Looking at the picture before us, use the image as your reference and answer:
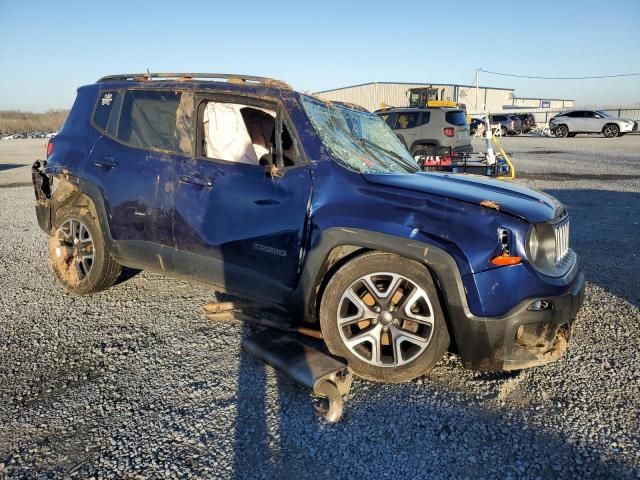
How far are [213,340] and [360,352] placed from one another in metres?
1.22

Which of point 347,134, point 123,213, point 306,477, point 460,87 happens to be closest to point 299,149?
point 347,134

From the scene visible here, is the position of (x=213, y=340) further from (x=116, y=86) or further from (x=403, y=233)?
(x=116, y=86)

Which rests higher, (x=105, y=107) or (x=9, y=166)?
(x=105, y=107)

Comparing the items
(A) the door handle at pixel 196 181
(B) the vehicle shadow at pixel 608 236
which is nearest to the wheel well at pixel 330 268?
(A) the door handle at pixel 196 181

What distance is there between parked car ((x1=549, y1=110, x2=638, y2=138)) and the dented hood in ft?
97.6

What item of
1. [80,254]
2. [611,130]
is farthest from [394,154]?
[611,130]

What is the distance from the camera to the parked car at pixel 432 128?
12.9 metres

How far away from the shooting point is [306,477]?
7.16 ft

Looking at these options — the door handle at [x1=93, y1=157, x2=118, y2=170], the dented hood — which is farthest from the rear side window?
the door handle at [x1=93, y1=157, x2=118, y2=170]

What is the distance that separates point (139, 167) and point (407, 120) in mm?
10804

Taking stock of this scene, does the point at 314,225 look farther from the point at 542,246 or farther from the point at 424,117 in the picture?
the point at 424,117

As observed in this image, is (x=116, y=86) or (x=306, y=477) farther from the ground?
(x=116, y=86)

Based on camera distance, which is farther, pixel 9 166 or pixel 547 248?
pixel 9 166

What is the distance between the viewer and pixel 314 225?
9.95ft
